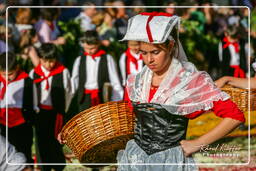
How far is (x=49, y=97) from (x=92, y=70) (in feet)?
1.37

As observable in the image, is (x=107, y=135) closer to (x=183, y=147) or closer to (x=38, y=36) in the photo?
(x=183, y=147)

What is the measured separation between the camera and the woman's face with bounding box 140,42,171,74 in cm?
322

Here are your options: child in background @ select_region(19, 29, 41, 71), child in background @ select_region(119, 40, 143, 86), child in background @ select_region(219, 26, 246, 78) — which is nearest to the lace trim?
child in background @ select_region(119, 40, 143, 86)

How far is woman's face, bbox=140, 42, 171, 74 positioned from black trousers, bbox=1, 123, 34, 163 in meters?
1.40

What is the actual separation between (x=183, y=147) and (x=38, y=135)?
1.57 meters

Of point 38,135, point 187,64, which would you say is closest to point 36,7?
point 38,135

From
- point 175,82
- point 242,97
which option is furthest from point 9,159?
point 242,97

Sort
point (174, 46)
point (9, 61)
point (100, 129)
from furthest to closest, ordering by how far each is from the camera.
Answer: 1. point (9, 61)
2. point (100, 129)
3. point (174, 46)

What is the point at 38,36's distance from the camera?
430 cm

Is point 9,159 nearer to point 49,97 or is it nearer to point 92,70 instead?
point 49,97

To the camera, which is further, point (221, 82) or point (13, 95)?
point (13, 95)

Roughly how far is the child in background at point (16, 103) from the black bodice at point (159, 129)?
124 centimetres

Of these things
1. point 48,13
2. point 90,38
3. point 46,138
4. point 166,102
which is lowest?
point 46,138

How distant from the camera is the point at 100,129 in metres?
3.55
